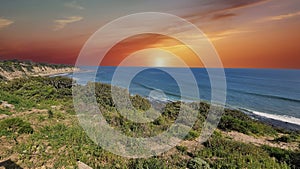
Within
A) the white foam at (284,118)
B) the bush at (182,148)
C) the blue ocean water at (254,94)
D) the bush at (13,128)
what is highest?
the bush at (13,128)

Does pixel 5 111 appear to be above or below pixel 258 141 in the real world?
above

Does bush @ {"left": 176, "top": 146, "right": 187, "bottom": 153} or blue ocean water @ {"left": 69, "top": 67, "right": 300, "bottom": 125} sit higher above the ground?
bush @ {"left": 176, "top": 146, "right": 187, "bottom": 153}

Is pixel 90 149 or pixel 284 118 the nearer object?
pixel 90 149

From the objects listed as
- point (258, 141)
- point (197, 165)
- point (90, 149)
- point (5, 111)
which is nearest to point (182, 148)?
point (197, 165)

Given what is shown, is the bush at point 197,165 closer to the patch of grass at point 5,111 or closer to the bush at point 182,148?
the bush at point 182,148

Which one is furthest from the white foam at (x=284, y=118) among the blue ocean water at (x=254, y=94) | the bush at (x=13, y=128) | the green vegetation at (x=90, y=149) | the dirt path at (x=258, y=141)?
the bush at (x=13, y=128)

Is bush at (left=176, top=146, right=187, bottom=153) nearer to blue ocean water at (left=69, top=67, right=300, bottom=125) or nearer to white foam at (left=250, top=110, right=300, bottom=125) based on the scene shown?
blue ocean water at (left=69, top=67, right=300, bottom=125)

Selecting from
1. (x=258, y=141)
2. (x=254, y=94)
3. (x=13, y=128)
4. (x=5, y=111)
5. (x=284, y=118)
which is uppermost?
(x=13, y=128)

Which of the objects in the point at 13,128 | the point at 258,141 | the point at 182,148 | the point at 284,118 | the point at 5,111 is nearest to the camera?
the point at 182,148

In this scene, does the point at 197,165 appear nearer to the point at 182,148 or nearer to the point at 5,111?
the point at 182,148

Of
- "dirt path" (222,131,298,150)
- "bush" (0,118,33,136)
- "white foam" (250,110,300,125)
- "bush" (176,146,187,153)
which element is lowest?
"white foam" (250,110,300,125)

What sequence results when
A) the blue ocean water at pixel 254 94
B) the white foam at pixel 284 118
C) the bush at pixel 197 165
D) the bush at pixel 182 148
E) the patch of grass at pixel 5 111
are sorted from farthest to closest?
the blue ocean water at pixel 254 94 < the white foam at pixel 284 118 < the patch of grass at pixel 5 111 < the bush at pixel 182 148 < the bush at pixel 197 165

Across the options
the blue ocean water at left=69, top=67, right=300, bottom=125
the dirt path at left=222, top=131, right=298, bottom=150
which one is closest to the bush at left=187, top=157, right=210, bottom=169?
the blue ocean water at left=69, top=67, right=300, bottom=125
